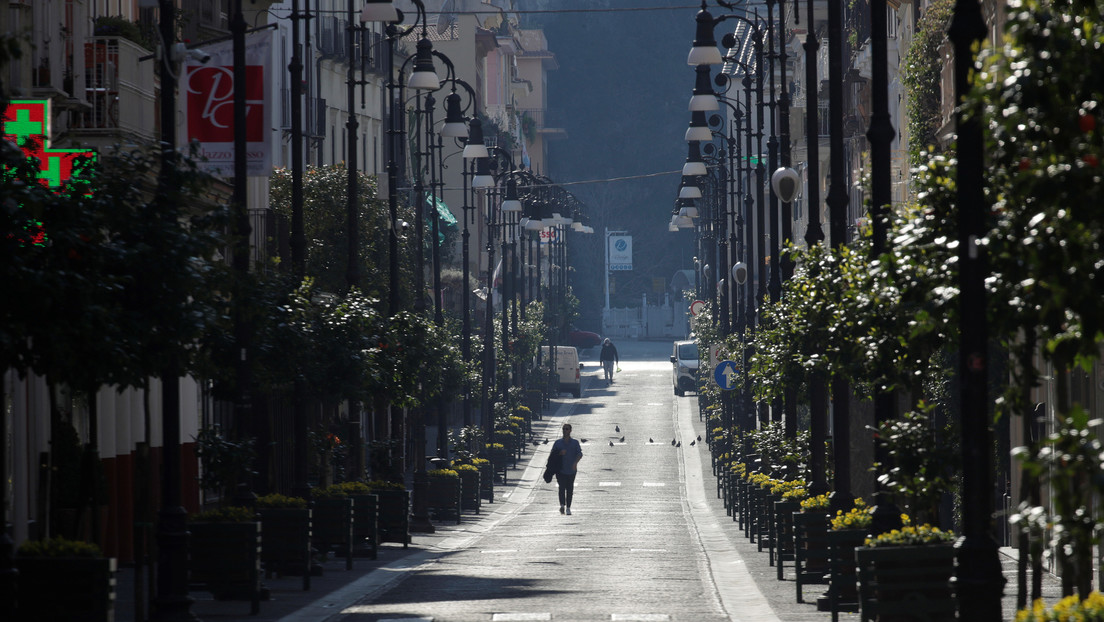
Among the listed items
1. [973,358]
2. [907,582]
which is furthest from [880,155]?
[973,358]

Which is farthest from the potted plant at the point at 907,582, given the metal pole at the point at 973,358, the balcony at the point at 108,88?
the balcony at the point at 108,88

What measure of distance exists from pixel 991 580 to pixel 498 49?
115m

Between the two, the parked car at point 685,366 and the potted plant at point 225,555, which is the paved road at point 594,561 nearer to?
the potted plant at point 225,555

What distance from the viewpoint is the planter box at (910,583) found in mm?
13648

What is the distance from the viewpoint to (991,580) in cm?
1108

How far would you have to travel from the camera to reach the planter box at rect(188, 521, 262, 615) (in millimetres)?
17906

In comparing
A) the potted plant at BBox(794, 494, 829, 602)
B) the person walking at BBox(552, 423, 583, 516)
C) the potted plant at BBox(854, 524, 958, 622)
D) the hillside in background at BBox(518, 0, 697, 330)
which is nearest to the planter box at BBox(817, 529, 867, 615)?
the potted plant at BBox(794, 494, 829, 602)

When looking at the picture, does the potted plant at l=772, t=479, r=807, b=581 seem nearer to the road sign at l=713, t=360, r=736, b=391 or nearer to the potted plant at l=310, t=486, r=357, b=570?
the potted plant at l=310, t=486, r=357, b=570

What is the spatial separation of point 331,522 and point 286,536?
3.65 m

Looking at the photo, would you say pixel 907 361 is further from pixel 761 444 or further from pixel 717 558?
pixel 761 444

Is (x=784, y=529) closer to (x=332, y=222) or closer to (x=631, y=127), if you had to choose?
(x=332, y=222)

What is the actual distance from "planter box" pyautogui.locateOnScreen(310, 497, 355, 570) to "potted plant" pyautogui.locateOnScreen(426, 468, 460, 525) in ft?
44.5

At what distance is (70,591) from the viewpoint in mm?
14125

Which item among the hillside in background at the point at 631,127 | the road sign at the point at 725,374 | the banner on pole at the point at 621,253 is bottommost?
the road sign at the point at 725,374
